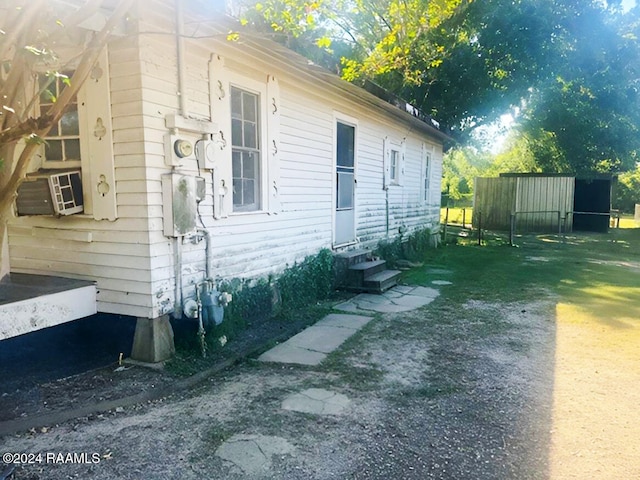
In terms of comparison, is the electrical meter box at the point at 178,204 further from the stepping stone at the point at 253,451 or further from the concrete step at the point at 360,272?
the concrete step at the point at 360,272

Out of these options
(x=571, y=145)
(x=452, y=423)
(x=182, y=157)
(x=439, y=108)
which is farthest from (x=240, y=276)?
(x=571, y=145)

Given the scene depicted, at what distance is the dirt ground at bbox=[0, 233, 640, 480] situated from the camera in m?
2.52

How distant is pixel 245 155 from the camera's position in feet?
17.0

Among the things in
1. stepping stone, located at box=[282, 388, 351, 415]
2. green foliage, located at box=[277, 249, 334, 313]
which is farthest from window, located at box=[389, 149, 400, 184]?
stepping stone, located at box=[282, 388, 351, 415]

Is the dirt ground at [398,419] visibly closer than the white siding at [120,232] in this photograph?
Yes

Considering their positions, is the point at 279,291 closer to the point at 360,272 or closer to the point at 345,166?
the point at 360,272

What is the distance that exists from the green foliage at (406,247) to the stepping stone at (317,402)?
5.62 m

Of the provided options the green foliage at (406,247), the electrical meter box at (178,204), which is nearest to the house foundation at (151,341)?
the electrical meter box at (178,204)

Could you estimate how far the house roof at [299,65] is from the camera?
398 cm

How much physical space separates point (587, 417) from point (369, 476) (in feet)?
5.69

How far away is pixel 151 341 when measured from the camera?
12.8ft

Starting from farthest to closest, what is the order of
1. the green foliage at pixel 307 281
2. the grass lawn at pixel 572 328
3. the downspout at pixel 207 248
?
the green foliage at pixel 307 281
the downspout at pixel 207 248
the grass lawn at pixel 572 328

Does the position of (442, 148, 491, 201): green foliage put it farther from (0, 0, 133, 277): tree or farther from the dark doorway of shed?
(0, 0, 133, 277): tree

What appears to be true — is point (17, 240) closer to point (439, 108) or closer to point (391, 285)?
point (391, 285)
